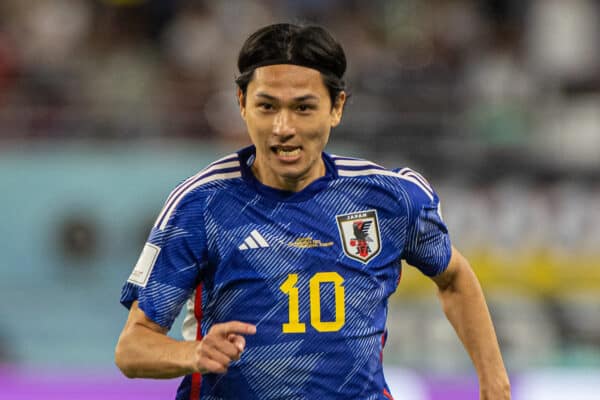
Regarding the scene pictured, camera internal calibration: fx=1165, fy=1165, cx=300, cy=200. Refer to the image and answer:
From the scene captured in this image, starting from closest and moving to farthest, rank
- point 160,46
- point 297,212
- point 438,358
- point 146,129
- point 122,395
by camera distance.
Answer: point 297,212 < point 122,395 < point 438,358 < point 146,129 < point 160,46

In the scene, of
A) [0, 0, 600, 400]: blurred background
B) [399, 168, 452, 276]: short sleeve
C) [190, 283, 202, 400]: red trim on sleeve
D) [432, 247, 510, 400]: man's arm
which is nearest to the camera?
[190, 283, 202, 400]: red trim on sleeve

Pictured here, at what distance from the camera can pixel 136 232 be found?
885cm

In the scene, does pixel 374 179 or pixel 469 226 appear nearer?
pixel 374 179

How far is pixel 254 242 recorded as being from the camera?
10.5ft

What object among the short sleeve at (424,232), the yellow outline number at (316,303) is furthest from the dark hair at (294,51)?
the yellow outline number at (316,303)

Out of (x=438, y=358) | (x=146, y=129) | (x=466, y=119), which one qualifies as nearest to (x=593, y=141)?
(x=466, y=119)

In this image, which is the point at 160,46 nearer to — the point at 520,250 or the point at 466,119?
the point at 466,119

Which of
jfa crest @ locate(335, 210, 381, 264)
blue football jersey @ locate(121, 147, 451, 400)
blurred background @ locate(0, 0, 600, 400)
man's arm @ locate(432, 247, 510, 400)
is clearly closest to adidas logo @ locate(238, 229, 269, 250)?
blue football jersey @ locate(121, 147, 451, 400)

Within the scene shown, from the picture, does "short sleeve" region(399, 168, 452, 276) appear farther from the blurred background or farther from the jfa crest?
the blurred background

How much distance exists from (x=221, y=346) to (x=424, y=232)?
2.83 ft

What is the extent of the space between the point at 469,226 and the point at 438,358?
980 mm

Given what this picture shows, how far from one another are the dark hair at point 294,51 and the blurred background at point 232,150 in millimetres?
4948

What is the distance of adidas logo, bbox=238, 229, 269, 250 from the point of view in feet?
10.5

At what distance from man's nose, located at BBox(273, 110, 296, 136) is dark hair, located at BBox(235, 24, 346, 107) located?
146 mm
